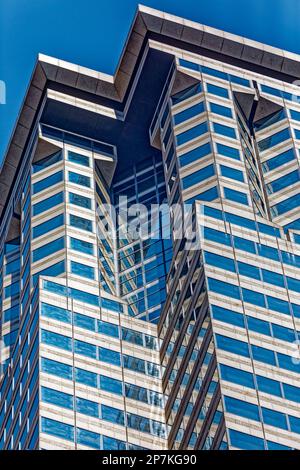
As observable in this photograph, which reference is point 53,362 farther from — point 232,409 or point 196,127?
point 196,127

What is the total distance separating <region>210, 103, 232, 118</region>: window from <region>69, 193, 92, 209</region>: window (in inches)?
548

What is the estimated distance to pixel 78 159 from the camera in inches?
4850

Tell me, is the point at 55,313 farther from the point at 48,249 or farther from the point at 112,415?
the point at 48,249

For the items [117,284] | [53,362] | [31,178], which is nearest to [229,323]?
[53,362]

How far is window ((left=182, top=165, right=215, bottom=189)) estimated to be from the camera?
110 m

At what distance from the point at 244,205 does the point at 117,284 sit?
17277 millimetres

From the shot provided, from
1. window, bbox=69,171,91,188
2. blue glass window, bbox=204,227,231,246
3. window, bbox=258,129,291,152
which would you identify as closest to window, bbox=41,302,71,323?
blue glass window, bbox=204,227,231,246

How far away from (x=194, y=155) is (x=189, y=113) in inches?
247

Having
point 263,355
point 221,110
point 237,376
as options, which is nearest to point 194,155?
point 221,110

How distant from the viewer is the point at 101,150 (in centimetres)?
12719

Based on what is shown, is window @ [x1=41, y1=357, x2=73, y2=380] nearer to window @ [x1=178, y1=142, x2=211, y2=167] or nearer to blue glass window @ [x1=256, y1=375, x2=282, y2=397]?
blue glass window @ [x1=256, y1=375, x2=282, y2=397]

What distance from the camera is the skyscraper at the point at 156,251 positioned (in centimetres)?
9431
